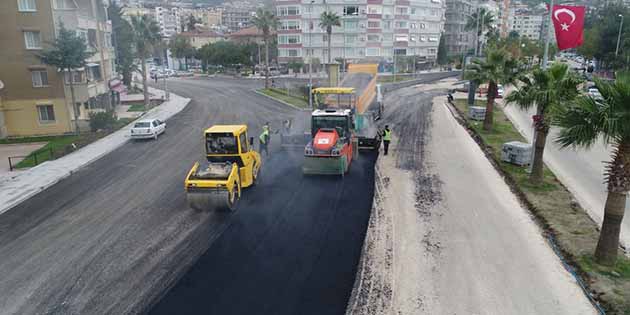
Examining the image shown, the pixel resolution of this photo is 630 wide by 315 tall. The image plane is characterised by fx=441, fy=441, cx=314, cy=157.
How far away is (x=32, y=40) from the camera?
33562mm

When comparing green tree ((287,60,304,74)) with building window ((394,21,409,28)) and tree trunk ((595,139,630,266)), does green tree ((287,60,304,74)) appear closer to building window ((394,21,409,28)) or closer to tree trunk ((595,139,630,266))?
building window ((394,21,409,28))

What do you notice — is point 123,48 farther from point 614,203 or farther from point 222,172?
point 614,203

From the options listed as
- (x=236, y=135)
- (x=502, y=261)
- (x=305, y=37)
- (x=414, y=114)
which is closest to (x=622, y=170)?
(x=502, y=261)

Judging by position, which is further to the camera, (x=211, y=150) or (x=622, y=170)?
(x=211, y=150)

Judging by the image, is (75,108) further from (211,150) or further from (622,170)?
(622,170)

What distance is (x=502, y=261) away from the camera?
1277cm

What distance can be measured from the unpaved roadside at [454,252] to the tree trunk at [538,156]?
1380mm

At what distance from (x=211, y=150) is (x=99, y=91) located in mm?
28599

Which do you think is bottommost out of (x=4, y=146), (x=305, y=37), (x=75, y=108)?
(x=4, y=146)

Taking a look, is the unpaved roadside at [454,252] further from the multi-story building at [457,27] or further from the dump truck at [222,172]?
the multi-story building at [457,27]

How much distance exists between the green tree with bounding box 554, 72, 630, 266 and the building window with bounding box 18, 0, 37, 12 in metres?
35.9

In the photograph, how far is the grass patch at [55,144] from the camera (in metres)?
26.2

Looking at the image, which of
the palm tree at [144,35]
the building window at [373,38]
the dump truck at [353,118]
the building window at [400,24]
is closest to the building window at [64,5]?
the palm tree at [144,35]

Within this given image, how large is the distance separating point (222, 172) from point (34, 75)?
84.1ft
